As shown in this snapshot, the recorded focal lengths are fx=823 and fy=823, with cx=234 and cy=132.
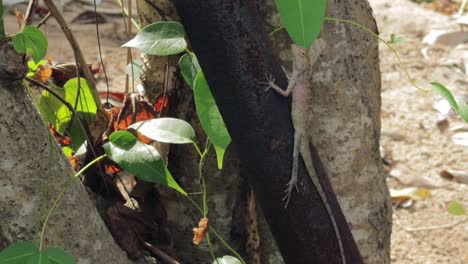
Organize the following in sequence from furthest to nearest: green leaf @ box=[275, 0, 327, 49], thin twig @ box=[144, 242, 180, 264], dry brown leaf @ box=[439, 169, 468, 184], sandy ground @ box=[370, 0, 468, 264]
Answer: dry brown leaf @ box=[439, 169, 468, 184]
sandy ground @ box=[370, 0, 468, 264]
thin twig @ box=[144, 242, 180, 264]
green leaf @ box=[275, 0, 327, 49]

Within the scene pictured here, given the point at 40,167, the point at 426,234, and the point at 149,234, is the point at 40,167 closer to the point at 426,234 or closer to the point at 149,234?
the point at 149,234

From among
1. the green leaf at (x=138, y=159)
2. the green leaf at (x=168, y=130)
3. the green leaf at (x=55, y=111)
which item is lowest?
the green leaf at (x=55, y=111)

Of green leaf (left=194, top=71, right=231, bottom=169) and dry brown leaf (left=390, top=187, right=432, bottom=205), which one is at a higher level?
green leaf (left=194, top=71, right=231, bottom=169)

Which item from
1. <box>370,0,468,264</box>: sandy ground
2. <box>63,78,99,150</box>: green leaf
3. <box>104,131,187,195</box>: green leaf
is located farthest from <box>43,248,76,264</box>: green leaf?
<box>370,0,468,264</box>: sandy ground

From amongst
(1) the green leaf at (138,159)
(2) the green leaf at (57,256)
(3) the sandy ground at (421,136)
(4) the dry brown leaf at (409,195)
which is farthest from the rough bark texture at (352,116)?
(4) the dry brown leaf at (409,195)

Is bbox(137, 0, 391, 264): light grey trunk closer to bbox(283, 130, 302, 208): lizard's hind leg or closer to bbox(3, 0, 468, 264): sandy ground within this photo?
bbox(283, 130, 302, 208): lizard's hind leg

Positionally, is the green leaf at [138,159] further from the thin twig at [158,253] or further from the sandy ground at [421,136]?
the sandy ground at [421,136]
